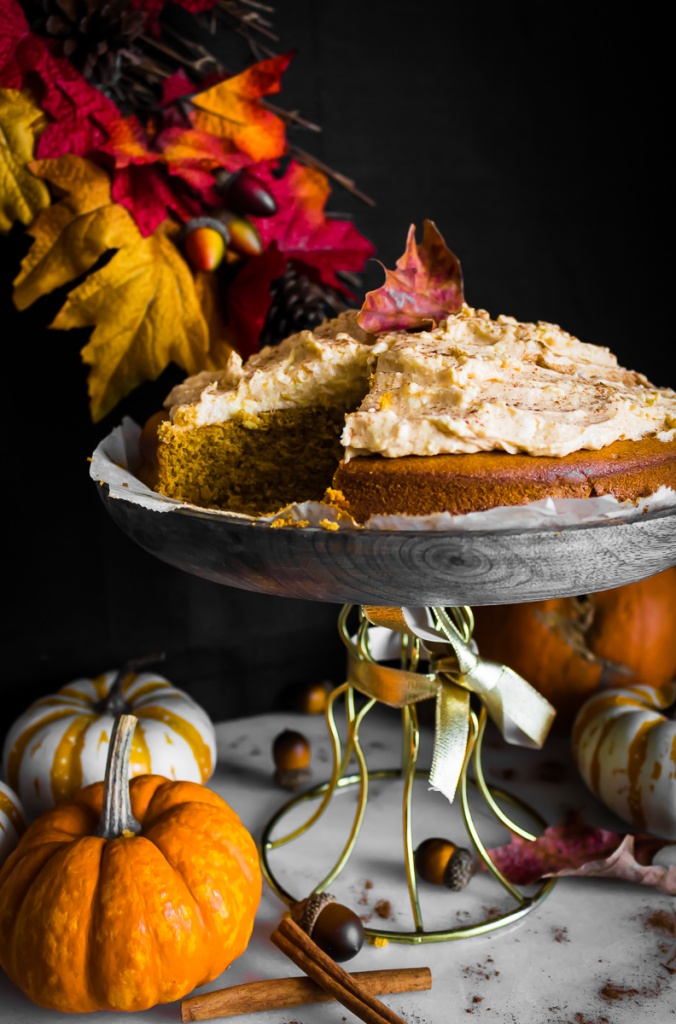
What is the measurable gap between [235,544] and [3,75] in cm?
88

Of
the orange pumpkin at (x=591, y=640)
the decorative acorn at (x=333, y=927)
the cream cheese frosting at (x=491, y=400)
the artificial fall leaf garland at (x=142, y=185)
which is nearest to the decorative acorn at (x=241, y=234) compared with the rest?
the artificial fall leaf garland at (x=142, y=185)

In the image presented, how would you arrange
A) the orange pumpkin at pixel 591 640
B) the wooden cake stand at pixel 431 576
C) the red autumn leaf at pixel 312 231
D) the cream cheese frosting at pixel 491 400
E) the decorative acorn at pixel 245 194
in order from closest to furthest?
1. the wooden cake stand at pixel 431 576
2. the cream cheese frosting at pixel 491 400
3. the decorative acorn at pixel 245 194
4. the red autumn leaf at pixel 312 231
5. the orange pumpkin at pixel 591 640

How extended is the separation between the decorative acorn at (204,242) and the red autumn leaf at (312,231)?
140 mm

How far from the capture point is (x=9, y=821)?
4.85 ft

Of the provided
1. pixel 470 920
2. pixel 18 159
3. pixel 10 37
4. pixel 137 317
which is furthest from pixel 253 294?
pixel 470 920

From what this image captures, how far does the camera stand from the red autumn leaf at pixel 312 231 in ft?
5.99

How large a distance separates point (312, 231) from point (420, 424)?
0.77 meters

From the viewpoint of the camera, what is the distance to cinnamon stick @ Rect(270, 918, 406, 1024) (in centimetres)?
124

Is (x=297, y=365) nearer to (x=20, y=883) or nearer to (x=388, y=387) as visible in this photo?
(x=388, y=387)

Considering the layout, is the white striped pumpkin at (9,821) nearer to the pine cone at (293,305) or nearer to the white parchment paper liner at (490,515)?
the white parchment paper liner at (490,515)

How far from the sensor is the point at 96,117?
1.59m

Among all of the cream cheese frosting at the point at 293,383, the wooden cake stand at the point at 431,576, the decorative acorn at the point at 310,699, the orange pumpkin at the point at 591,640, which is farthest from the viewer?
the decorative acorn at the point at 310,699

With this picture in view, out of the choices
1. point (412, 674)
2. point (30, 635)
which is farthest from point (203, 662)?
point (412, 674)

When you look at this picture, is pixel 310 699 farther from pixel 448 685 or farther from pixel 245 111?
pixel 245 111
